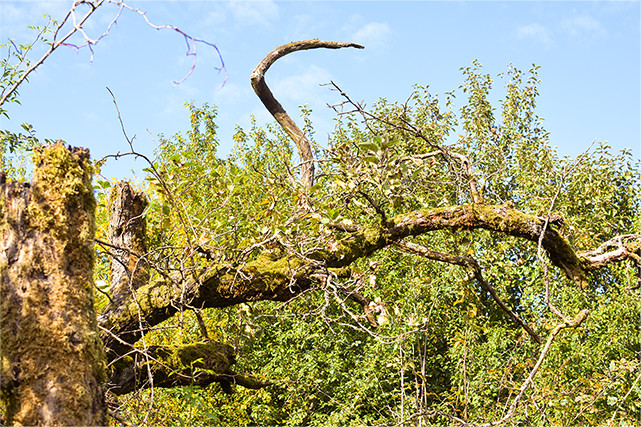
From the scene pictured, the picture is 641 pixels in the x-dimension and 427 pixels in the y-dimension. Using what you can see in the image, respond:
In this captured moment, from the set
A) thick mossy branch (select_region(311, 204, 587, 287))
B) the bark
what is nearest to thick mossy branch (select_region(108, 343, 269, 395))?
the bark

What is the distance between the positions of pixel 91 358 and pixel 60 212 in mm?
635

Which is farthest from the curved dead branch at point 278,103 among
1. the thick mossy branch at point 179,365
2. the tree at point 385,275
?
the thick mossy branch at point 179,365

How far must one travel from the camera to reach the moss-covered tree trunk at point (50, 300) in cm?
233

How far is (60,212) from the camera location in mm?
2555

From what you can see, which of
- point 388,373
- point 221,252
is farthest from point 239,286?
point 388,373

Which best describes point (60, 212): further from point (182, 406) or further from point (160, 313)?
point (182, 406)

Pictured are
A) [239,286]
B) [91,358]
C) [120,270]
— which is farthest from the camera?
[120,270]

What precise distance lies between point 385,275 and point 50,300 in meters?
9.95

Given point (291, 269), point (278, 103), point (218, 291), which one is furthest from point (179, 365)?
point (278, 103)

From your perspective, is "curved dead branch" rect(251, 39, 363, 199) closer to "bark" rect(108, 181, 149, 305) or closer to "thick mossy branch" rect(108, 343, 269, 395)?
"bark" rect(108, 181, 149, 305)

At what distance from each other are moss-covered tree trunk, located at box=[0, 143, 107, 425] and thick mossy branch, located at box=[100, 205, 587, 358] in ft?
4.59

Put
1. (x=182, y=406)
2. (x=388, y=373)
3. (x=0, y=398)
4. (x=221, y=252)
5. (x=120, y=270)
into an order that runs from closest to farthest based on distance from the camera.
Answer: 1. (x=0, y=398)
2. (x=221, y=252)
3. (x=120, y=270)
4. (x=182, y=406)
5. (x=388, y=373)

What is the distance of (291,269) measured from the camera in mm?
4207

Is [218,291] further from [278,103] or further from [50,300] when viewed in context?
[278,103]
